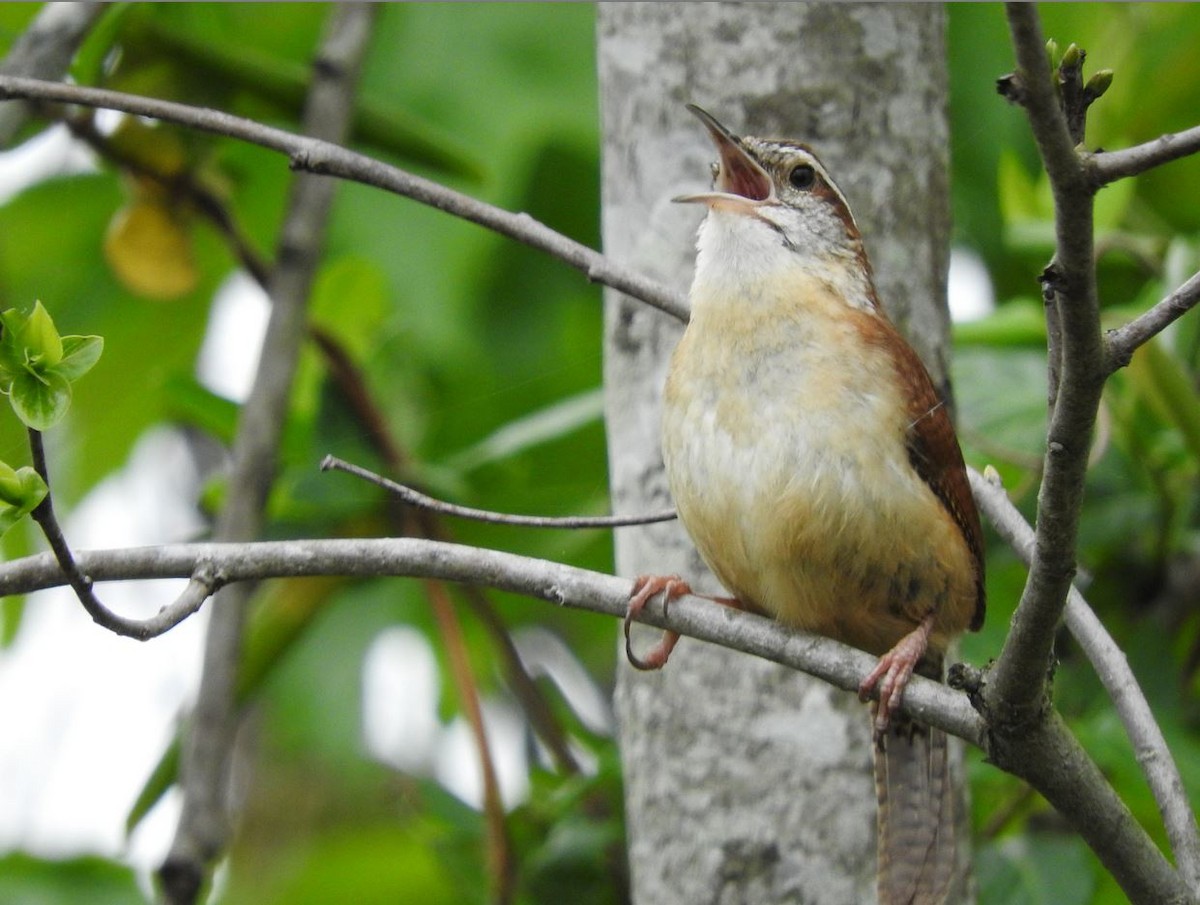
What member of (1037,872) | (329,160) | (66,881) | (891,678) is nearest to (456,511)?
(329,160)

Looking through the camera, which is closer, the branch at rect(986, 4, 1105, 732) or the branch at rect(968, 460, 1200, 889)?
the branch at rect(986, 4, 1105, 732)

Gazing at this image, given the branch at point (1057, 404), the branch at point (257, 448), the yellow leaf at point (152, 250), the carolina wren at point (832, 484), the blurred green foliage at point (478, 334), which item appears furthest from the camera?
the yellow leaf at point (152, 250)

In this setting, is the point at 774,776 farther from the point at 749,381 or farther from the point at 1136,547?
the point at 1136,547

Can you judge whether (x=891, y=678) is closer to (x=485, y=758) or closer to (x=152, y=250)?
(x=485, y=758)

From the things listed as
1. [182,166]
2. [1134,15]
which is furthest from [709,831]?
[1134,15]

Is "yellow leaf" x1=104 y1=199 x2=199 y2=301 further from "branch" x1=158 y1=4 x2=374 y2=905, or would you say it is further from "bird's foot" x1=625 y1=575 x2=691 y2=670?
"bird's foot" x1=625 y1=575 x2=691 y2=670

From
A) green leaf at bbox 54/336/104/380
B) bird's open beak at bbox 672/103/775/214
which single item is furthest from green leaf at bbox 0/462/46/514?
bird's open beak at bbox 672/103/775/214

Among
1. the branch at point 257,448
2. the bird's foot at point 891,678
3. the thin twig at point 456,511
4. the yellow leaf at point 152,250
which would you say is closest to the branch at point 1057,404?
the bird's foot at point 891,678

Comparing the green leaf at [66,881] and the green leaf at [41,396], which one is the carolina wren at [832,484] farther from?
the green leaf at [66,881]
